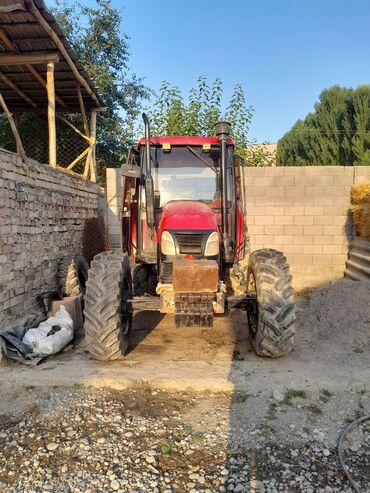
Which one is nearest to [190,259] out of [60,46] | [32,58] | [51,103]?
[51,103]

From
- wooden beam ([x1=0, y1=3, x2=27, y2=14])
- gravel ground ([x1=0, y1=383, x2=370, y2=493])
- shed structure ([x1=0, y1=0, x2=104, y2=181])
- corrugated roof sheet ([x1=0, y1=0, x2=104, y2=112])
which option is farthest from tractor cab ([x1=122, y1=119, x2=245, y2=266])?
corrugated roof sheet ([x1=0, y1=0, x2=104, y2=112])

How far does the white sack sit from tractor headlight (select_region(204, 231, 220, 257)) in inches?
70.7

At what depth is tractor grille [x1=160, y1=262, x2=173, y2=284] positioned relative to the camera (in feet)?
13.1

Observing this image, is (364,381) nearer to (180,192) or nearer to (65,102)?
(180,192)

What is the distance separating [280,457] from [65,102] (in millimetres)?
8002

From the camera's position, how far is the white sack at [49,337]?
408cm

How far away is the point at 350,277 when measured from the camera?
759 cm

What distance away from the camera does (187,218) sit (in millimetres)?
3979

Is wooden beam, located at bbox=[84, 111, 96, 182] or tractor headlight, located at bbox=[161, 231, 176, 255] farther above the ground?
wooden beam, located at bbox=[84, 111, 96, 182]

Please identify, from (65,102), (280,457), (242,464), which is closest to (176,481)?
(242,464)

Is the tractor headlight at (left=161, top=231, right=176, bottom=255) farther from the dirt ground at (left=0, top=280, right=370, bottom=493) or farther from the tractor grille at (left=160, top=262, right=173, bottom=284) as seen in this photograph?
the dirt ground at (left=0, top=280, right=370, bottom=493)

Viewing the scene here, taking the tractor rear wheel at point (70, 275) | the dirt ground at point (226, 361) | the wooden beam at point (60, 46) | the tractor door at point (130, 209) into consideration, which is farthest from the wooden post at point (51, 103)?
the dirt ground at point (226, 361)

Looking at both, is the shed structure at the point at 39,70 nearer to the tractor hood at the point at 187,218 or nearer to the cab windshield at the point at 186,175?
the cab windshield at the point at 186,175

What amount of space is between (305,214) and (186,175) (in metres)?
4.20
